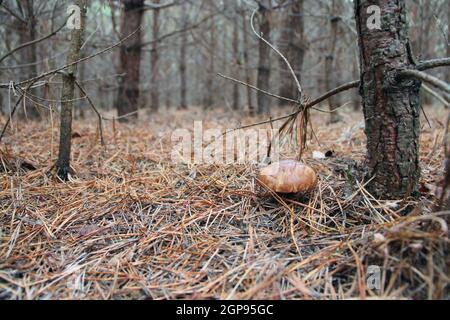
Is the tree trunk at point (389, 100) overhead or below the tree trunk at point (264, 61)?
below

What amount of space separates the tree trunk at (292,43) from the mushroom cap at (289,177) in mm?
3931

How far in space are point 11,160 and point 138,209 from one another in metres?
1.20

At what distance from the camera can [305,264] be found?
130 cm

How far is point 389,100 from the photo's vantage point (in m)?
1.48

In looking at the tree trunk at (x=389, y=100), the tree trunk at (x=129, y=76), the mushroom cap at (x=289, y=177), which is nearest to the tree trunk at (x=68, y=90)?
the mushroom cap at (x=289, y=177)

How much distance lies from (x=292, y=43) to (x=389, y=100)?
14.3ft

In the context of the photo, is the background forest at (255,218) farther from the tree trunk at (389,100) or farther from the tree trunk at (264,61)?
the tree trunk at (264,61)

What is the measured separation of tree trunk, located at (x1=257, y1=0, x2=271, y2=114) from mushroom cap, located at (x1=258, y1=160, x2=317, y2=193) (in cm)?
378

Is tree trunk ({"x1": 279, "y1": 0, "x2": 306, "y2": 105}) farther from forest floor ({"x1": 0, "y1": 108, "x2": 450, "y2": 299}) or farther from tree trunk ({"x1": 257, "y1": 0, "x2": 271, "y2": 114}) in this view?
forest floor ({"x1": 0, "y1": 108, "x2": 450, "y2": 299})

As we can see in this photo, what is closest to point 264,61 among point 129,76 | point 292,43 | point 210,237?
point 292,43

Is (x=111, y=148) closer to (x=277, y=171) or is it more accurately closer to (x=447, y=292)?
(x=277, y=171)

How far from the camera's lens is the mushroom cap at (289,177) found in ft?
5.26

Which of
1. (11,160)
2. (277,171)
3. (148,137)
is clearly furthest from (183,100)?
(277,171)

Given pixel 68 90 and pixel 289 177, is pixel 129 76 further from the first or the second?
pixel 289 177
